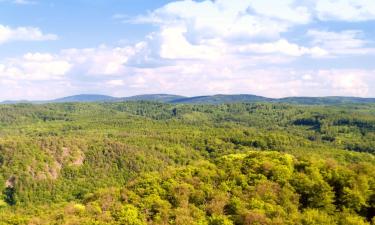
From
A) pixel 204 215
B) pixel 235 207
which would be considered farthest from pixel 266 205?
pixel 204 215

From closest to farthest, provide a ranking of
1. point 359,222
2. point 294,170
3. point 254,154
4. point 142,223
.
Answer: point 359,222, point 142,223, point 294,170, point 254,154

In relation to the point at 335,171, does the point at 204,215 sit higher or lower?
lower

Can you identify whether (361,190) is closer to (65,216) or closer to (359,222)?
(359,222)

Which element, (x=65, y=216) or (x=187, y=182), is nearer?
(x=65, y=216)

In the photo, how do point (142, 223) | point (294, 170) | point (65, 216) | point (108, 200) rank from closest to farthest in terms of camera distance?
point (142, 223), point (65, 216), point (108, 200), point (294, 170)

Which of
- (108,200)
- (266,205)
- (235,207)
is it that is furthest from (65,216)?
(266,205)

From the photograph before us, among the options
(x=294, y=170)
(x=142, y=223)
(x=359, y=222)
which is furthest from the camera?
(x=294, y=170)

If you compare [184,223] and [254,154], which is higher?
[254,154]

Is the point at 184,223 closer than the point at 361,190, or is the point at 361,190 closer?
the point at 184,223

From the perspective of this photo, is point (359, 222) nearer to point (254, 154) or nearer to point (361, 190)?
point (361, 190)
